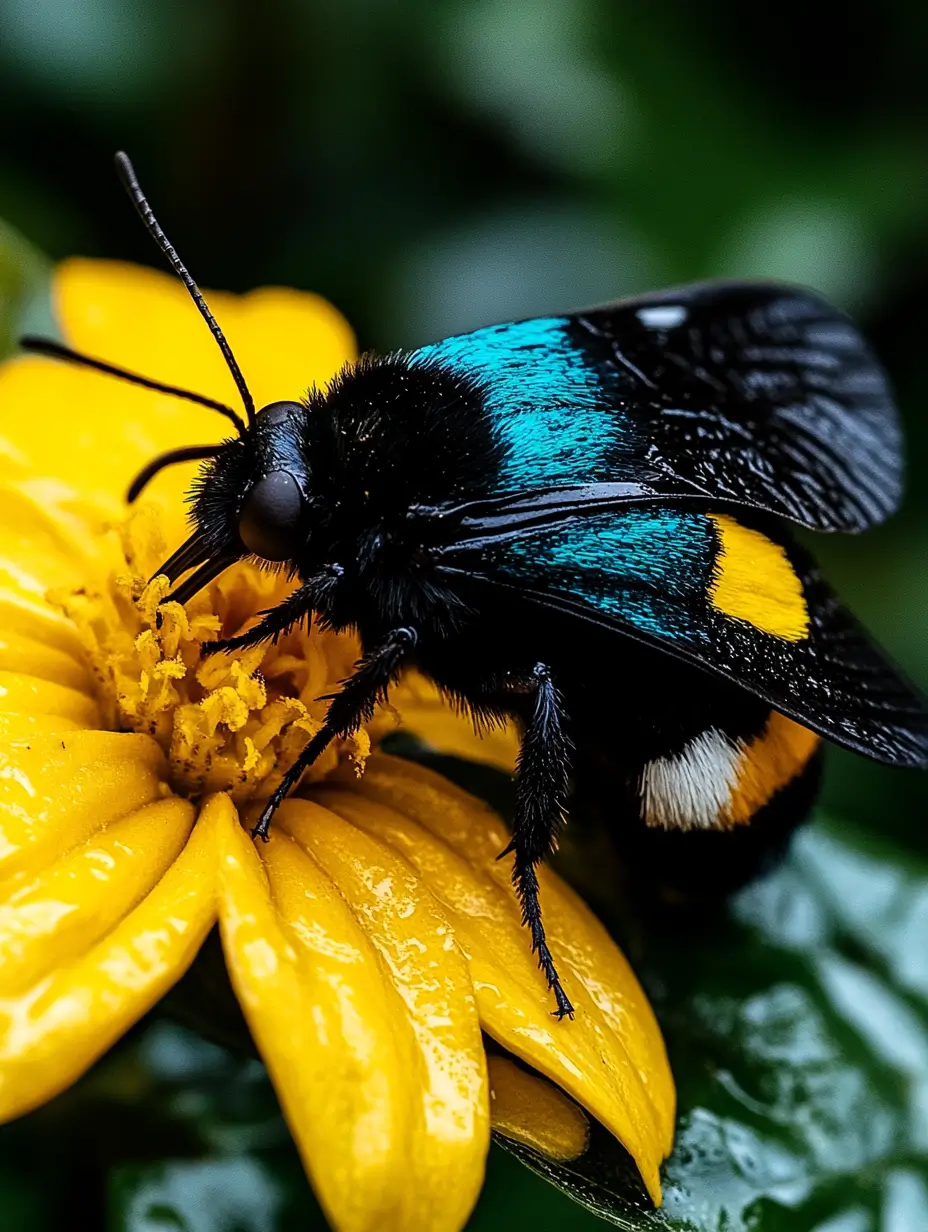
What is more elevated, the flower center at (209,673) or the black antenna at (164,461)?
the black antenna at (164,461)

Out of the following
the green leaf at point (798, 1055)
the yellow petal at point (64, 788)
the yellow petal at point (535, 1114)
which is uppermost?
the yellow petal at point (64, 788)

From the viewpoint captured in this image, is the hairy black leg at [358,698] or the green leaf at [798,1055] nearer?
the hairy black leg at [358,698]

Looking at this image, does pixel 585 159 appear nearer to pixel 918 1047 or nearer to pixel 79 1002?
pixel 918 1047

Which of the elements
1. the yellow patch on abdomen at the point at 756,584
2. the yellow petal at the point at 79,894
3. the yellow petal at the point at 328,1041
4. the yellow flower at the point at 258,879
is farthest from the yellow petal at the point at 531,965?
the yellow patch on abdomen at the point at 756,584

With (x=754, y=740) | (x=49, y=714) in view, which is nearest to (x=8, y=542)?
(x=49, y=714)

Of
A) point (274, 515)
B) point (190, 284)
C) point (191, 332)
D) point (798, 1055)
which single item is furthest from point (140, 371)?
point (798, 1055)

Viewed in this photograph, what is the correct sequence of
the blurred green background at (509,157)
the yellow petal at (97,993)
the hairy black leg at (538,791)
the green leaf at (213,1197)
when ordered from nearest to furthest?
1. the yellow petal at (97,993)
2. the hairy black leg at (538,791)
3. the green leaf at (213,1197)
4. the blurred green background at (509,157)

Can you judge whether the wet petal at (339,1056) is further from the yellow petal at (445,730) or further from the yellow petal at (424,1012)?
the yellow petal at (445,730)
